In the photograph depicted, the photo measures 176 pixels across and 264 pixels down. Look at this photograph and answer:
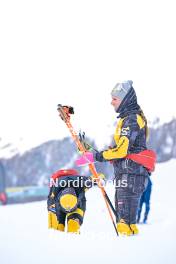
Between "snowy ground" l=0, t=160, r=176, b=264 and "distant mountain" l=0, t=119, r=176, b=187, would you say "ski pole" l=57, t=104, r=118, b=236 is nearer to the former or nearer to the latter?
"snowy ground" l=0, t=160, r=176, b=264

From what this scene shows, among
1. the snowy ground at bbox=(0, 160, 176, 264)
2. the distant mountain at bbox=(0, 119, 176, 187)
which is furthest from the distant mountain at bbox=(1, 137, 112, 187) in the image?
the snowy ground at bbox=(0, 160, 176, 264)

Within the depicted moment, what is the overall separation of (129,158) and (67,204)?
821 mm

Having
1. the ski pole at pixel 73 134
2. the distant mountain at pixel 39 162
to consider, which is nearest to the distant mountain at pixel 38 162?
the distant mountain at pixel 39 162

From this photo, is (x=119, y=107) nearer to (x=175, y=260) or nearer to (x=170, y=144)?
(x=175, y=260)

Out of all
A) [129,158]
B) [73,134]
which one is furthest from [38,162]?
[129,158]

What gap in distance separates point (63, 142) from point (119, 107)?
100ft

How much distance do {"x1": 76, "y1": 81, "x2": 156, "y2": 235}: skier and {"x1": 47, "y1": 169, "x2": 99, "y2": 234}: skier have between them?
13.0 inches

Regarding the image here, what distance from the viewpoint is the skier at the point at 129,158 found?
5.76 metres

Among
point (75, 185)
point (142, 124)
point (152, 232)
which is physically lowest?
point (152, 232)

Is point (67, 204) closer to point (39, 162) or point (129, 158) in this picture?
point (129, 158)

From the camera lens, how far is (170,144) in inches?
1053

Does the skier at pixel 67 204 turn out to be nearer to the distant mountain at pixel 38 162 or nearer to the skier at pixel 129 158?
the skier at pixel 129 158

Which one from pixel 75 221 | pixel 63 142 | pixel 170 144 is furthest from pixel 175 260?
pixel 63 142

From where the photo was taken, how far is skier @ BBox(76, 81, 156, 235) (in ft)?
18.9
